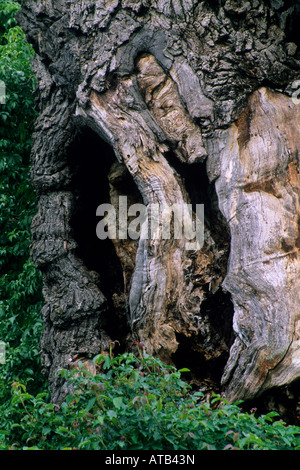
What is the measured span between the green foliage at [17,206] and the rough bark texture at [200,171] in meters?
1.17

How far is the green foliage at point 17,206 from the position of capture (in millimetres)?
5465

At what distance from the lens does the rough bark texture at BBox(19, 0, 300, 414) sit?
346 centimetres

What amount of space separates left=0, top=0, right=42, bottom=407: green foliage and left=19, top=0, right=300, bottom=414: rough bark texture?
1.17 meters

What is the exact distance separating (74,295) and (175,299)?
3.00 feet

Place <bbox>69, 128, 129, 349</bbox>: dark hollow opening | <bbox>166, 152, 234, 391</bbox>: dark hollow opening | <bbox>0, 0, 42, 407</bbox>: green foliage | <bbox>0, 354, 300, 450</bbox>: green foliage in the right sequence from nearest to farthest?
<bbox>0, 354, 300, 450</bbox>: green foliage < <bbox>166, 152, 234, 391</bbox>: dark hollow opening < <bbox>69, 128, 129, 349</bbox>: dark hollow opening < <bbox>0, 0, 42, 407</bbox>: green foliage

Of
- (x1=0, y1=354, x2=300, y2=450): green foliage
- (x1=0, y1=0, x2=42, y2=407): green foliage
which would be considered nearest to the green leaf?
(x1=0, y1=354, x2=300, y2=450): green foliage

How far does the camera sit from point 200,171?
401 cm

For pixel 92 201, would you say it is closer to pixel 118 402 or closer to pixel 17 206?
pixel 17 206

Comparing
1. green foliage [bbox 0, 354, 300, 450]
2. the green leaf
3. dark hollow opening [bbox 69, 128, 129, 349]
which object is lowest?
green foliage [bbox 0, 354, 300, 450]

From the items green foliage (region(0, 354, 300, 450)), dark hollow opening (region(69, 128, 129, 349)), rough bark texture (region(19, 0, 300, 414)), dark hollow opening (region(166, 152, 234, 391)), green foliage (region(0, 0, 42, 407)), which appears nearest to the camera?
green foliage (region(0, 354, 300, 450))

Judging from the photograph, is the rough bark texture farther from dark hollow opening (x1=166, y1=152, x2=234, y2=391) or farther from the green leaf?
the green leaf

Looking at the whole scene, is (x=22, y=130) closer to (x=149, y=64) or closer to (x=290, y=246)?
(x=149, y=64)

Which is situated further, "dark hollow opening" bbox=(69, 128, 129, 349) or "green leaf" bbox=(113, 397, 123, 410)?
"dark hollow opening" bbox=(69, 128, 129, 349)

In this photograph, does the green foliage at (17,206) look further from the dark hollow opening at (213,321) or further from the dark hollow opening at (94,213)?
the dark hollow opening at (213,321)
